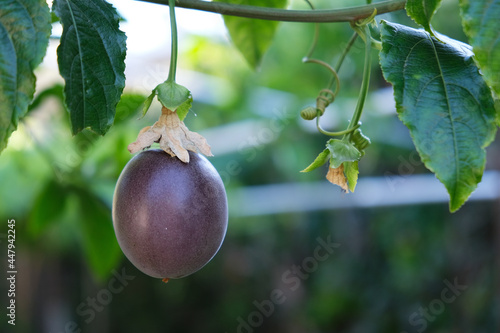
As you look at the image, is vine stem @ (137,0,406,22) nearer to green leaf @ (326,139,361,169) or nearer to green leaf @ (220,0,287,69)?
green leaf @ (326,139,361,169)

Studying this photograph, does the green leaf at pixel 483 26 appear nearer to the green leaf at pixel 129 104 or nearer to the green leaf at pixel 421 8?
the green leaf at pixel 421 8

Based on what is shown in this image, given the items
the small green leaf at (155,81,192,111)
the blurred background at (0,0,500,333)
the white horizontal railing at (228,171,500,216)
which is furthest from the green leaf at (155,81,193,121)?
the white horizontal railing at (228,171,500,216)

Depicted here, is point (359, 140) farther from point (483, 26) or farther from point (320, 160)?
point (483, 26)

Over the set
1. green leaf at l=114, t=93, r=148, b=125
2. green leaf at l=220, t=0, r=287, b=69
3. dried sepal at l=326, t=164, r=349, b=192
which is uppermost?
dried sepal at l=326, t=164, r=349, b=192

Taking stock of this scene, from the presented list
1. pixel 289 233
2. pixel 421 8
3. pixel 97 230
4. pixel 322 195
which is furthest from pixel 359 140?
pixel 289 233

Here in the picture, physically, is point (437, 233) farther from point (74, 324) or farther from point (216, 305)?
point (74, 324)

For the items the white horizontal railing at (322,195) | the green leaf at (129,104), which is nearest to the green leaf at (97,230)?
the green leaf at (129,104)
